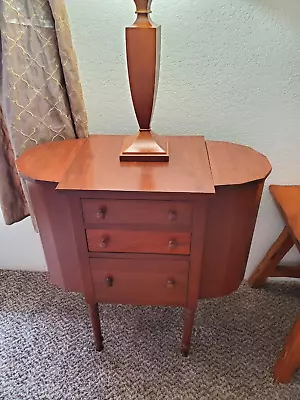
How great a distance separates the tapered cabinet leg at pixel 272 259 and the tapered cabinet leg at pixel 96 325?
70 centimetres

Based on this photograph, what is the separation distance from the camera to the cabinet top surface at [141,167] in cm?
90

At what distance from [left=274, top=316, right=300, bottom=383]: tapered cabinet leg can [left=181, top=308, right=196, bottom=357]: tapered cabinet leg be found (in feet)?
0.99

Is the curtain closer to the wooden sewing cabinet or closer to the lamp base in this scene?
the wooden sewing cabinet

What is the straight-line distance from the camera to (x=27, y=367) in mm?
1230

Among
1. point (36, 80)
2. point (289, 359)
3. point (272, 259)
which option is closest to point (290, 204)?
point (272, 259)

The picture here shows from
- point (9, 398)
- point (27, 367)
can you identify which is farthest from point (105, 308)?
point (9, 398)

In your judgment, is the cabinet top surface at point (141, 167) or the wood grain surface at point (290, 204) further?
the wood grain surface at point (290, 204)

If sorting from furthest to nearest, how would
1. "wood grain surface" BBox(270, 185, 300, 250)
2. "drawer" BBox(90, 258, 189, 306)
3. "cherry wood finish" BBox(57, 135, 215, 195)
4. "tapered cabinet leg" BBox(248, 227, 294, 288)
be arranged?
"tapered cabinet leg" BBox(248, 227, 294, 288) → "wood grain surface" BBox(270, 185, 300, 250) → "drawer" BBox(90, 258, 189, 306) → "cherry wood finish" BBox(57, 135, 215, 195)

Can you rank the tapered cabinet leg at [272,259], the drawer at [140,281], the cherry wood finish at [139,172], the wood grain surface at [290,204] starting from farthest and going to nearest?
the tapered cabinet leg at [272,259] < the wood grain surface at [290,204] < the drawer at [140,281] < the cherry wood finish at [139,172]

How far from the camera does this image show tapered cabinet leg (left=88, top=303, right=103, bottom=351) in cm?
116

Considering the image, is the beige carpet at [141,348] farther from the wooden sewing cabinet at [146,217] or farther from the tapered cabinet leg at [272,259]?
the wooden sewing cabinet at [146,217]

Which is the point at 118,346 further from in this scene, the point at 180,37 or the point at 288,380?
the point at 180,37

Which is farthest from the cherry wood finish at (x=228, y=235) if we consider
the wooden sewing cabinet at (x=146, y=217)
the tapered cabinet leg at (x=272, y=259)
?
the tapered cabinet leg at (x=272, y=259)

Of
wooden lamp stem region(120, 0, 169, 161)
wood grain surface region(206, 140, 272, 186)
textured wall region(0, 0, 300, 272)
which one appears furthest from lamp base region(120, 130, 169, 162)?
textured wall region(0, 0, 300, 272)
